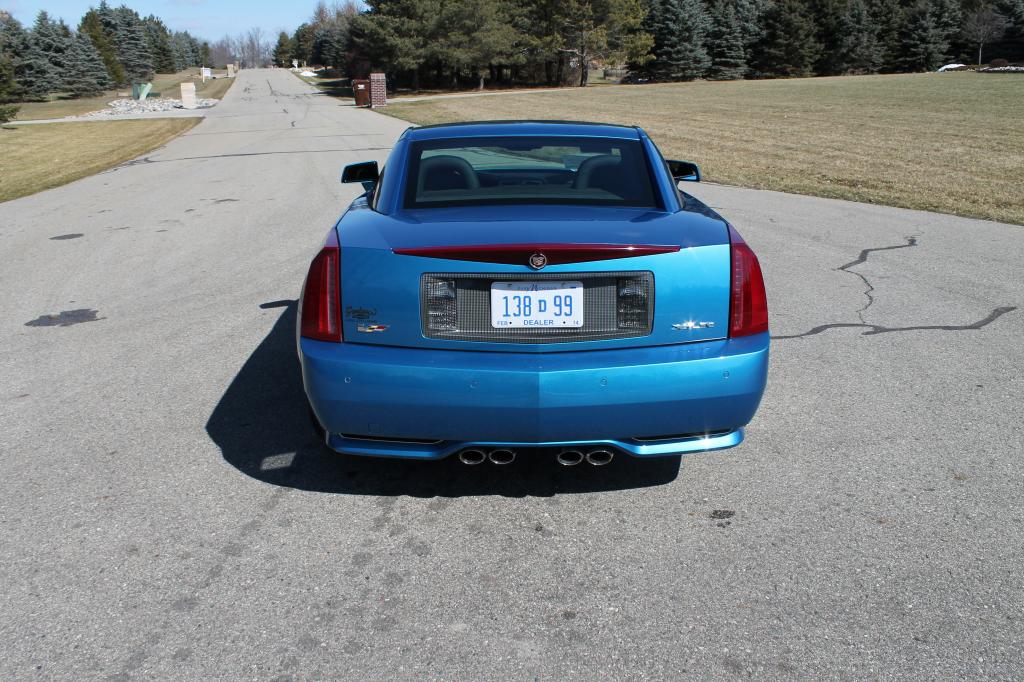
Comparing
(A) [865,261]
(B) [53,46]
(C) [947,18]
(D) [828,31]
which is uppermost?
(C) [947,18]

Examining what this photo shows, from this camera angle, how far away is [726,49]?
70750mm

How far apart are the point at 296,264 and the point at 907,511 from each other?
19.6 ft

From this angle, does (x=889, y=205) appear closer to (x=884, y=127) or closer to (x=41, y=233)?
(x=41, y=233)

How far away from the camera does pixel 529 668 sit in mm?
2559

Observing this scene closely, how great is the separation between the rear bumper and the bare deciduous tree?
80.9 m

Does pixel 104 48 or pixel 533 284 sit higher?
pixel 104 48

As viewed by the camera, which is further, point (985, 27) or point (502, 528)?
point (985, 27)

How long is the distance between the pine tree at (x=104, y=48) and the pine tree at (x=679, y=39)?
1758 inches

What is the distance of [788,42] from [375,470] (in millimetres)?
76092

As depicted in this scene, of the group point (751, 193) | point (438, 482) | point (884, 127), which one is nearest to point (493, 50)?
point (884, 127)

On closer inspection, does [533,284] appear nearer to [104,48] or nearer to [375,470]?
[375,470]

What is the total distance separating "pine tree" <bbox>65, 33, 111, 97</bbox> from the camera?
6112 centimetres

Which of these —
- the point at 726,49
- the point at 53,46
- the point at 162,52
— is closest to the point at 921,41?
the point at 726,49

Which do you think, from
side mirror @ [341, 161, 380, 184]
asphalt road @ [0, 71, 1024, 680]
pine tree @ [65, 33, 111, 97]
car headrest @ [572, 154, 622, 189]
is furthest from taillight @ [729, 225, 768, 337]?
pine tree @ [65, 33, 111, 97]
